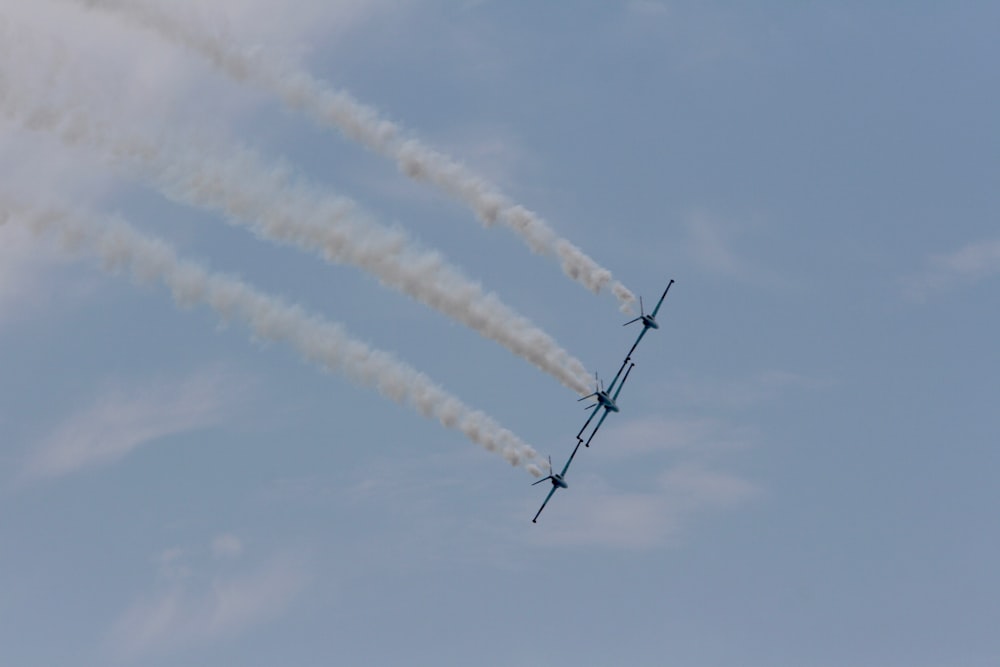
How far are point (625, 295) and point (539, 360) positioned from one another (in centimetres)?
589

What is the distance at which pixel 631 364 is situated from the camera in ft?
263

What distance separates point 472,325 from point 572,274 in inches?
223

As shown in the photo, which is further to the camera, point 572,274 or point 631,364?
point 631,364

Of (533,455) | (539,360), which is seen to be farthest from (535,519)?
(539,360)

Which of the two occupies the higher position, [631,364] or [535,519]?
[631,364]

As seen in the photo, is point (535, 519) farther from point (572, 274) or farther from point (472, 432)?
point (572, 274)

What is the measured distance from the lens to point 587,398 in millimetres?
77250

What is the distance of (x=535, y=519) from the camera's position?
79.8 meters

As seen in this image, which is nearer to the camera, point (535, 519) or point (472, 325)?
point (472, 325)

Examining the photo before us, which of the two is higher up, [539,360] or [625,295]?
[625,295]

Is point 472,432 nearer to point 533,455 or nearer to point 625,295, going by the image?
point 533,455

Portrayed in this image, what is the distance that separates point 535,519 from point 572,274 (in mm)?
12611

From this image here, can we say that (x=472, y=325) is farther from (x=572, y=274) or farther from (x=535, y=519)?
(x=535, y=519)

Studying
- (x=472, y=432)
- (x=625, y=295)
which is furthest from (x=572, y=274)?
(x=472, y=432)
